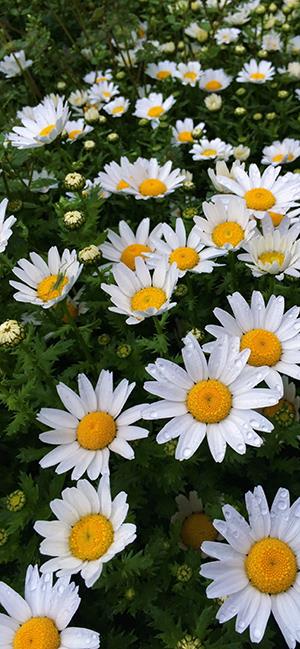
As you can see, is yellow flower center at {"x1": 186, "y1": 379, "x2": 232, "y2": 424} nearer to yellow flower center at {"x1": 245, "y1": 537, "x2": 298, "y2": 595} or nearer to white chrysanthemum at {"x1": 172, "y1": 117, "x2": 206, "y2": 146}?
yellow flower center at {"x1": 245, "y1": 537, "x2": 298, "y2": 595}

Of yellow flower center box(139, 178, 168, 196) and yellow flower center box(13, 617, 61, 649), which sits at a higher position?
yellow flower center box(139, 178, 168, 196)

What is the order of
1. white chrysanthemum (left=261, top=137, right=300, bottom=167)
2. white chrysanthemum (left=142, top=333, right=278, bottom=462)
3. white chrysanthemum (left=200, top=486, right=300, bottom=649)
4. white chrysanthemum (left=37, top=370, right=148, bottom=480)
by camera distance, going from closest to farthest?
white chrysanthemum (left=200, top=486, right=300, bottom=649) < white chrysanthemum (left=142, top=333, right=278, bottom=462) < white chrysanthemum (left=37, top=370, right=148, bottom=480) < white chrysanthemum (left=261, top=137, right=300, bottom=167)

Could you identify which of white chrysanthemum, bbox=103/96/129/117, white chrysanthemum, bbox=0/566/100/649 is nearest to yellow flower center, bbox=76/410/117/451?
white chrysanthemum, bbox=0/566/100/649

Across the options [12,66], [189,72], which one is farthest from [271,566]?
[12,66]

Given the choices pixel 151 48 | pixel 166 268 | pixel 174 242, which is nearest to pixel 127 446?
pixel 166 268

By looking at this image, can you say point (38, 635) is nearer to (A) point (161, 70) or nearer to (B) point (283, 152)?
(B) point (283, 152)

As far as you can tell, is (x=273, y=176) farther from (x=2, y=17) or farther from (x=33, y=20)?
(x=2, y=17)
